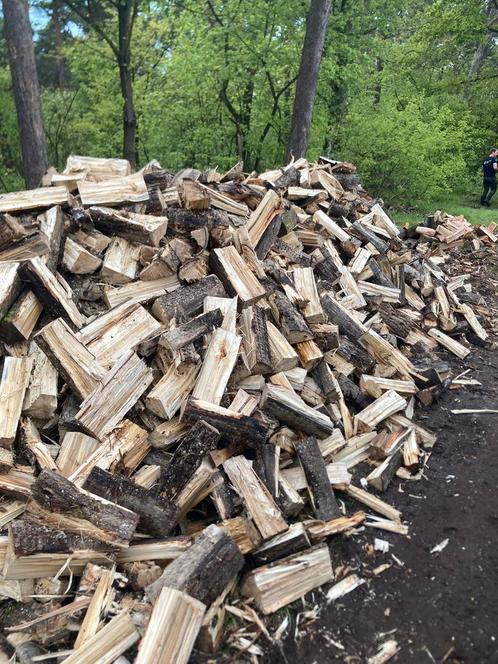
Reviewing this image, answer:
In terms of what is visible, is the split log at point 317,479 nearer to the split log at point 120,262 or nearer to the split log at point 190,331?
the split log at point 190,331

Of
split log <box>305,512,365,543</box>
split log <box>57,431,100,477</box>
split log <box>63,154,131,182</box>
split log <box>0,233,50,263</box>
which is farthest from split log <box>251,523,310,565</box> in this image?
split log <box>63,154,131,182</box>

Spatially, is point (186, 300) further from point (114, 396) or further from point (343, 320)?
point (343, 320)

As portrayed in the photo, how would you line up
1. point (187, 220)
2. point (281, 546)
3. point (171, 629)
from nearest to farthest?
point (171, 629) < point (281, 546) < point (187, 220)

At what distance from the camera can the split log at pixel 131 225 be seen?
13.5ft

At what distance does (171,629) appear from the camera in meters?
2.20

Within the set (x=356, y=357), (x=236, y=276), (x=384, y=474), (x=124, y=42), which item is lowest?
(x=384, y=474)

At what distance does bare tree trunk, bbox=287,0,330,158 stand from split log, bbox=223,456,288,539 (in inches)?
341

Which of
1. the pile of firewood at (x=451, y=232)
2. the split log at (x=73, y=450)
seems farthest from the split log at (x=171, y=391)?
the pile of firewood at (x=451, y=232)

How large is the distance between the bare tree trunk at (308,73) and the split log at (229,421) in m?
8.44

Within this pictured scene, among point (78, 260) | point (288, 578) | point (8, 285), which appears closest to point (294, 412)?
point (288, 578)

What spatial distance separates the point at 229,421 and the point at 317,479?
0.71m

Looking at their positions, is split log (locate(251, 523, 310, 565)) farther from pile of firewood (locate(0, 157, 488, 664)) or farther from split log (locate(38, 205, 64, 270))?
split log (locate(38, 205, 64, 270))

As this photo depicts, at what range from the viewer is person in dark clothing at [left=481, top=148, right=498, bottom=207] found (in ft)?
43.4

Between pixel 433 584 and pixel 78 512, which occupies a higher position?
pixel 78 512
